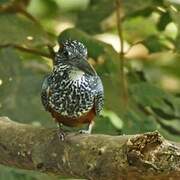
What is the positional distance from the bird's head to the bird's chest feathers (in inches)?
1.3

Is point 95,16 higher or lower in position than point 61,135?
lower

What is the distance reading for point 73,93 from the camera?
2963 mm

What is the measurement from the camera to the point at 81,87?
2.95 m

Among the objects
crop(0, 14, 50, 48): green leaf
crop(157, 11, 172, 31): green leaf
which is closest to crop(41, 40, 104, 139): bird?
crop(0, 14, 50, 48): green leaf

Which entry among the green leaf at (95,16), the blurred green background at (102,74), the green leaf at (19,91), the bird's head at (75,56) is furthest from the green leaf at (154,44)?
the bird's head at (75,56)

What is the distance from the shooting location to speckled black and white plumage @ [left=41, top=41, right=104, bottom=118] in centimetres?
293

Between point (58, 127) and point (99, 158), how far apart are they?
479 millimetres

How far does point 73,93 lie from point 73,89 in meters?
0.02

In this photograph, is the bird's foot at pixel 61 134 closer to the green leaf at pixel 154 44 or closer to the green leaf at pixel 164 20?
the green leaf at pixel 154 44

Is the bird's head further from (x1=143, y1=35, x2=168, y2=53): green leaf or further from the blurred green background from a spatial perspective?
(x1=143, y1=35, x2=168, y2=53): green leaf

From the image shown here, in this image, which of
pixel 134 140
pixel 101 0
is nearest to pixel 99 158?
pixel 134 140

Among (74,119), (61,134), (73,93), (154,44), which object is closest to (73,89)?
(73,93)

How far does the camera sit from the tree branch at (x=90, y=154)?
88.2 inches

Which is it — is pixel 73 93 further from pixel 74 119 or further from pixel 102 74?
pixel 102 74
